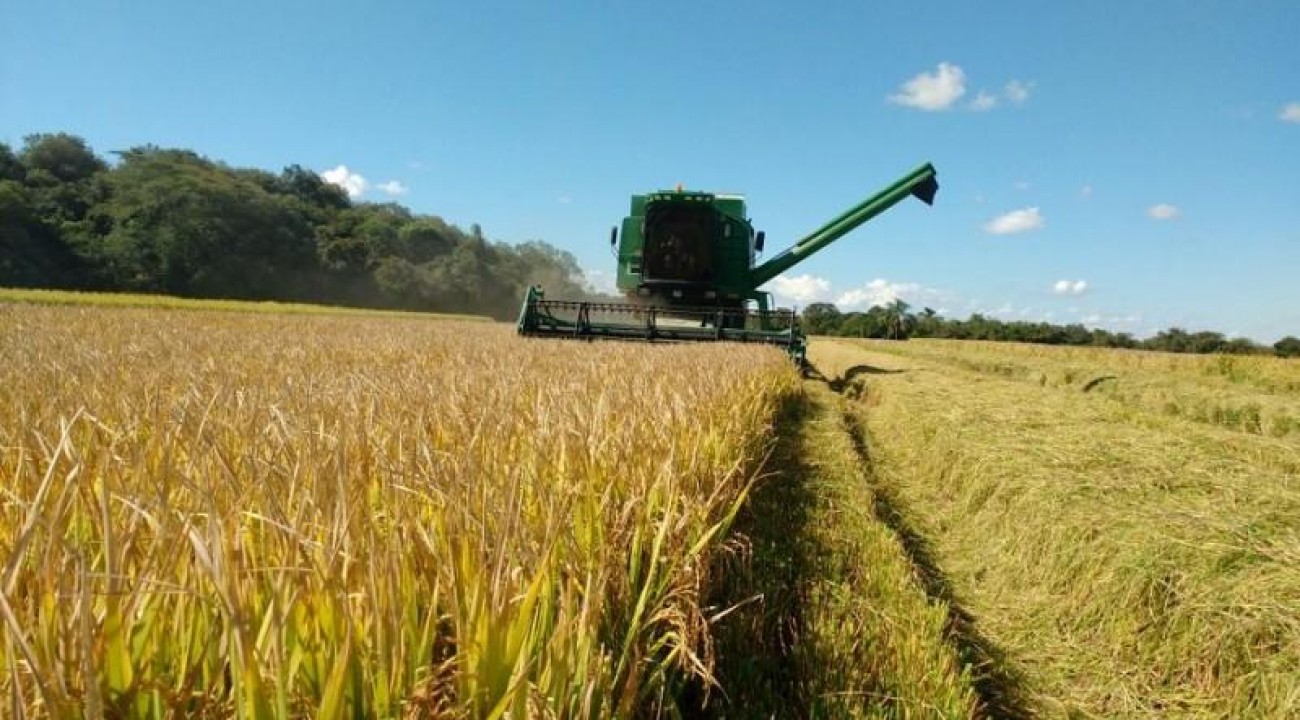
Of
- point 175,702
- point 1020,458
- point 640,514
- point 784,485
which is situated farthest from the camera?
point 1020,458

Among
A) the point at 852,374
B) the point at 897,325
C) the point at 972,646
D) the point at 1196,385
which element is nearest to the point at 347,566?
the point at 972,646

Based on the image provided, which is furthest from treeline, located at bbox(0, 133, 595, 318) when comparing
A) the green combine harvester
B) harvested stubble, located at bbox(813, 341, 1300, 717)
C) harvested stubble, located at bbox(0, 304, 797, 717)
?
harvested stubble, located at bbox(0, 304, 797, 717)

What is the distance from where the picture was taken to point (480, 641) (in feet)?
2.98

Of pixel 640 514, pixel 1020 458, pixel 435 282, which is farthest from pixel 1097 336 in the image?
pixel 435 282

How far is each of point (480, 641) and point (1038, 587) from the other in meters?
3.03

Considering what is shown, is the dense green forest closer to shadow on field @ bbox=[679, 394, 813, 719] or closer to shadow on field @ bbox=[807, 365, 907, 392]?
shadow on field @ bbox=[807, 365, 907, 392]

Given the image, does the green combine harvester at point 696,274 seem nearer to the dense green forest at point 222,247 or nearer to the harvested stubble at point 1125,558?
the harvested stubble at point 1125,558

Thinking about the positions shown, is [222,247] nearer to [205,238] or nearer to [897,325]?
[205,238]

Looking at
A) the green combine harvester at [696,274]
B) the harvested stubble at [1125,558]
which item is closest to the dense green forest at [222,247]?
the green combine harvester at [696,274]

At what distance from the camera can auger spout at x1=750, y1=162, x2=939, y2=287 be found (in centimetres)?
1236

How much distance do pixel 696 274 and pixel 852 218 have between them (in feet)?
11.2

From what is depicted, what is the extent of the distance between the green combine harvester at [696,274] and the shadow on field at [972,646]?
6122 mm

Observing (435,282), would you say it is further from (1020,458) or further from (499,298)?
(1020,458)

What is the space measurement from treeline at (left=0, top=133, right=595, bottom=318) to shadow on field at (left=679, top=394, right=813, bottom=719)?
82.8ft
